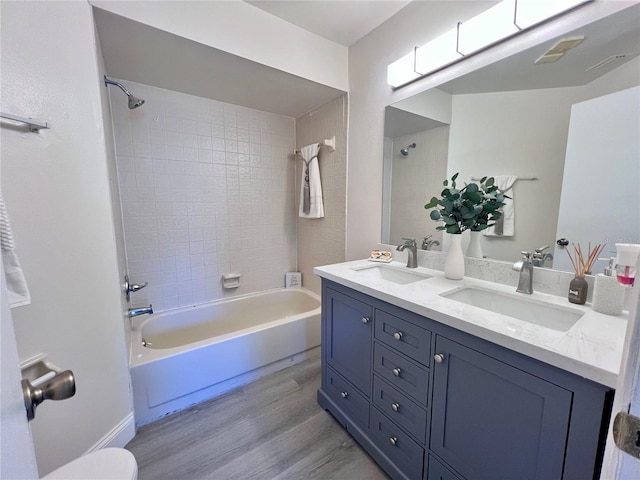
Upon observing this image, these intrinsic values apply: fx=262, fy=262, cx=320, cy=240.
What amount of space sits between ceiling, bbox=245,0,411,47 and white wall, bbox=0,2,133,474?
3.33 feet

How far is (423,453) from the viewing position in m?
1.04

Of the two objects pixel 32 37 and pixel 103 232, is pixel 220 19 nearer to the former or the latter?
pixel 32 37

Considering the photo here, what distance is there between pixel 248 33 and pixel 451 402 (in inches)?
83.8

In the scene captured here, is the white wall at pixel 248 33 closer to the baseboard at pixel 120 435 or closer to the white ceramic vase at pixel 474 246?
the white ceramic vase at pixel 474 246

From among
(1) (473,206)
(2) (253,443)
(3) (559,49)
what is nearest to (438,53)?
(3) (559,49)

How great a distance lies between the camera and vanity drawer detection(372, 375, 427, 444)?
1038 mm

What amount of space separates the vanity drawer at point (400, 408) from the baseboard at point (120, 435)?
51.5 inches

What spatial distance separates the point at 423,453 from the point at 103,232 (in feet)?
5.56

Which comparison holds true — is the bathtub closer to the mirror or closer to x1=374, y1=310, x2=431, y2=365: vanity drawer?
x1=374, y1=310, x2=431, y2=365: vanity drawer

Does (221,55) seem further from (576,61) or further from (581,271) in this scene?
(581,271)

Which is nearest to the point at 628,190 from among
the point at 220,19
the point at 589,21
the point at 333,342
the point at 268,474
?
the point at 589,21

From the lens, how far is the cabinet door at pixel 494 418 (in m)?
0.70

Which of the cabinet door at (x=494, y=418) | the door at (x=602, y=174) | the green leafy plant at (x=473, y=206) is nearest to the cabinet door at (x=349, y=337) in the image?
the cabinet door at (x=494, y=418)

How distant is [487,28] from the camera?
1.21 m
